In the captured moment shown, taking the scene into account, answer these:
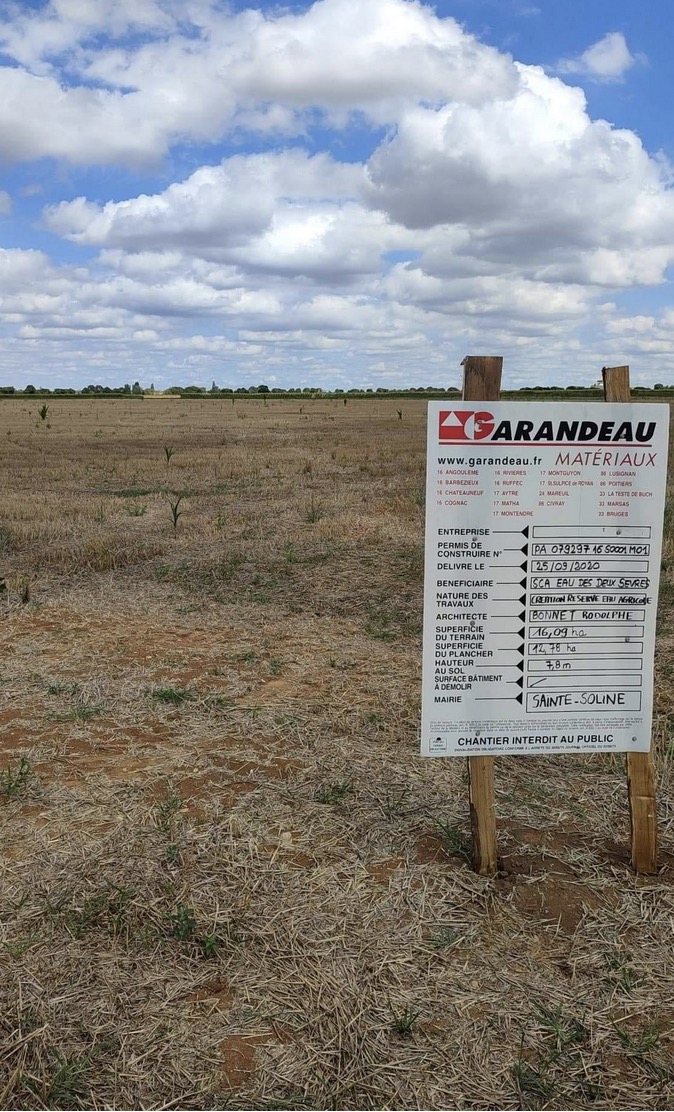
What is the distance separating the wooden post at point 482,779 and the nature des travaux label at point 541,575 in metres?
0.10

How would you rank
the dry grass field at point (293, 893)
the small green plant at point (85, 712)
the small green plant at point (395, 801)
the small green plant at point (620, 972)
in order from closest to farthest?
the dry grass field at point (293, 893)
the small green plant at point (620, 972)
the small green plant at point (395, 801)
the small green plant at point (85, 712)

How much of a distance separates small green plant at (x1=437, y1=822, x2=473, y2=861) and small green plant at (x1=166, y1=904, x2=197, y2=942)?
130 cm

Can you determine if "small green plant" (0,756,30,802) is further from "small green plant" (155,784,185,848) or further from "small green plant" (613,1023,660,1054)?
"small green plant" (613,1023,660,1054)

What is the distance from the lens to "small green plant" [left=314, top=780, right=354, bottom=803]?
4289mm

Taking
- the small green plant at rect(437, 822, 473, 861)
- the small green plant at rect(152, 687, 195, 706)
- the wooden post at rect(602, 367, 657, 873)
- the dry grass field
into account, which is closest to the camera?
the dry grass field

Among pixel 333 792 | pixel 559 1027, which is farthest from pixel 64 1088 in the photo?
pixel 333 792

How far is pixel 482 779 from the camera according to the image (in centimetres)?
357

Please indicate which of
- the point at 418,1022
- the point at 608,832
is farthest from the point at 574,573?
the point at 418,1022

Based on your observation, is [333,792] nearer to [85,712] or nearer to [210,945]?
[210,945]

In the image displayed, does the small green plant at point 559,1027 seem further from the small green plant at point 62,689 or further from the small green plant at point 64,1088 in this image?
the small green plant at point 62,689

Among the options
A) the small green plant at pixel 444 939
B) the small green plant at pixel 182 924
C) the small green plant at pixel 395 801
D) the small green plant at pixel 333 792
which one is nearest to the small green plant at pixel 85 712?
the small green plant at pixel 333 792

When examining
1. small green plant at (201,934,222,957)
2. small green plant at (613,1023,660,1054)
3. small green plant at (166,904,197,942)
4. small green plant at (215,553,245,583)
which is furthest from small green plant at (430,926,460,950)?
small green plant at (215,553,245,583)

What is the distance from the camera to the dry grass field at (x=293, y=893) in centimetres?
263

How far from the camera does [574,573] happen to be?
11.4 ft
